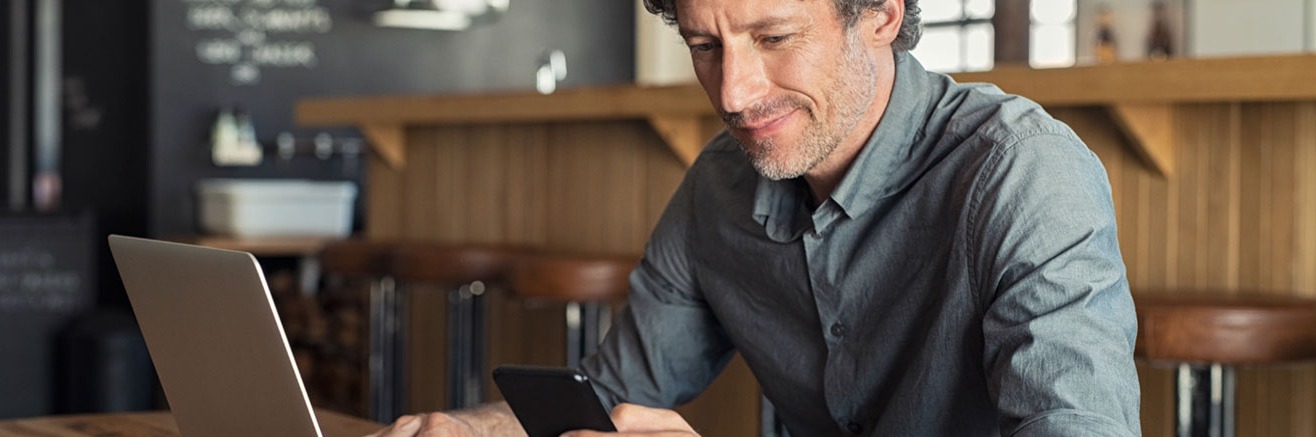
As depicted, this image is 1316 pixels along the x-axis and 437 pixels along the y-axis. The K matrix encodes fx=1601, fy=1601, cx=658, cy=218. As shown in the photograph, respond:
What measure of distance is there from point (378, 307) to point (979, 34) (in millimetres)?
3414

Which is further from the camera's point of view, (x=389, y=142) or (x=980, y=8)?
(x=980, y=8)

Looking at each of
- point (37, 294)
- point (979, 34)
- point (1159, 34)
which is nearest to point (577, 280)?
point (37, 294)

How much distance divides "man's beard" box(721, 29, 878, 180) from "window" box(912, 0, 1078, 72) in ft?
15.6

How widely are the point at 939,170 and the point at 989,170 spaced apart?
10 centimetres

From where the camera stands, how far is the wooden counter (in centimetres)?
249

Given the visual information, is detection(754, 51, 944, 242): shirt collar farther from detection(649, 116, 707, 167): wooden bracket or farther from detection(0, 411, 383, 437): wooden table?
detection(649, 116, 707, 167): wooden bracket

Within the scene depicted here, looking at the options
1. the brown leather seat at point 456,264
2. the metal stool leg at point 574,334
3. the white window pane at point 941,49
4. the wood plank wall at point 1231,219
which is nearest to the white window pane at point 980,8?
the white window pane at point 941,49

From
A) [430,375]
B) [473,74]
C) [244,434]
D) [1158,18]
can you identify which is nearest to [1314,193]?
[244,434]

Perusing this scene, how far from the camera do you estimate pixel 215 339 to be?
4.15ft

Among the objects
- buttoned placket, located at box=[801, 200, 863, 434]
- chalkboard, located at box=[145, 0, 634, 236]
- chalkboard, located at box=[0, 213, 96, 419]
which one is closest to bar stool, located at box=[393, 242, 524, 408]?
chalkboard, located at box=[0, 213, 96, 419]

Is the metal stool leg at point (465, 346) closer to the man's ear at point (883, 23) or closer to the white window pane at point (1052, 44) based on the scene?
the man's ear at point (883, 23)

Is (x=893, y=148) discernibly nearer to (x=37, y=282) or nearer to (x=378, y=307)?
(x=378, y=307)

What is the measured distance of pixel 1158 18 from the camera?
572 cm

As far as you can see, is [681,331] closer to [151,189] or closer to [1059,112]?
[1059,112]
